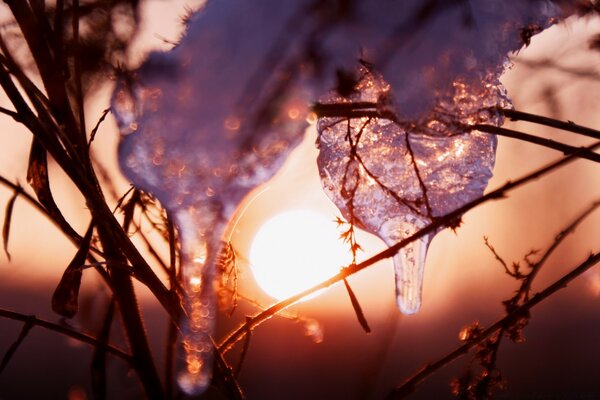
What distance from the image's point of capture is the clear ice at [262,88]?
75 centimetres

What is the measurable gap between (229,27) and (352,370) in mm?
3046

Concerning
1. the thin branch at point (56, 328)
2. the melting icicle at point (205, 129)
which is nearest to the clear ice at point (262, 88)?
the melting icicle at point (205, 129)

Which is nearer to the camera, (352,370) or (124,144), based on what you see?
(124,144)

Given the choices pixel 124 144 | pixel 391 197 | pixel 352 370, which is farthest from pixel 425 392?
pixel 124 144

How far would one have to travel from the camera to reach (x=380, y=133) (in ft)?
2.97

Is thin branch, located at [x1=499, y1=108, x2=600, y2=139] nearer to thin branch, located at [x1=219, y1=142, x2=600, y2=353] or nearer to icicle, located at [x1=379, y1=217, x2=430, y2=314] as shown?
thin branch, located at [x1=219, y1=142, x2=600, y2=353]

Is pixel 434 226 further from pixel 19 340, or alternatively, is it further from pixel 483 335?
pixel 19 340

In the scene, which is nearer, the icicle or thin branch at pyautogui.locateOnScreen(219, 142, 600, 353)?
thin branch at pyautogui.locateOnScreen(219, 142, 600, 353)

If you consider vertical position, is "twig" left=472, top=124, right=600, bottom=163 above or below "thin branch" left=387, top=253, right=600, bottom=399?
above

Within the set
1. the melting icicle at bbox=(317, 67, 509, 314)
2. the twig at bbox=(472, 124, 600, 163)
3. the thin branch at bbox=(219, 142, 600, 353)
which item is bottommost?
the thin branch at bbox=(219, 142, 600, 353)

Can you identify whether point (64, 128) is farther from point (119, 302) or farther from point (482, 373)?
point (482, 373)

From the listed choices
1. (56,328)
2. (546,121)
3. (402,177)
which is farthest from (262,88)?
(56,328)

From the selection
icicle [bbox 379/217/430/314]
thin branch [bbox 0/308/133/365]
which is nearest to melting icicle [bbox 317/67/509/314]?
icicle [bbox 379/217/430/314]

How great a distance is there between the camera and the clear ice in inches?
29.4
